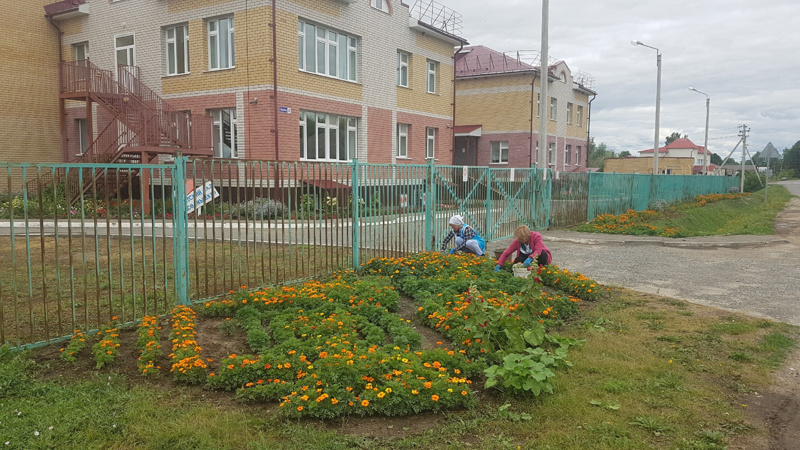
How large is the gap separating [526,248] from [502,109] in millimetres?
26789

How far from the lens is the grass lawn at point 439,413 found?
11.6 ft

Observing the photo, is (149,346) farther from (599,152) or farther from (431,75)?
(599,152)

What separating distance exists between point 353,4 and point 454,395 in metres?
18.8

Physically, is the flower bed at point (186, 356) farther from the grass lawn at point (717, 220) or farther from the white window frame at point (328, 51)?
the white window frame at point (328, 51)

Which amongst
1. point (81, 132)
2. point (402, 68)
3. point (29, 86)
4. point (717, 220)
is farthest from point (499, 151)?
point (29, 86)

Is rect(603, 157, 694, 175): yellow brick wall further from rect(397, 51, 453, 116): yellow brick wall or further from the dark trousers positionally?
the dark trousers

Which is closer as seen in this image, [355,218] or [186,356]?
[186,356]

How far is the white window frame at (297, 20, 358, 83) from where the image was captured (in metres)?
18.7

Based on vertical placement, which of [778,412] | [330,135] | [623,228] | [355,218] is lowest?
[778,412]

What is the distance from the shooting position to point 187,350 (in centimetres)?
460

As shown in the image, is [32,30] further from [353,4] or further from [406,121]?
[406,121]

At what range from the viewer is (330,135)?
20.1 meters

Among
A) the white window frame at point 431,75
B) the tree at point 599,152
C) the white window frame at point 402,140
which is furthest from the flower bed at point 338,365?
the tree at point 599,152

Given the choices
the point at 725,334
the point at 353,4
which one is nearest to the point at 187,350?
the point at 725,334
